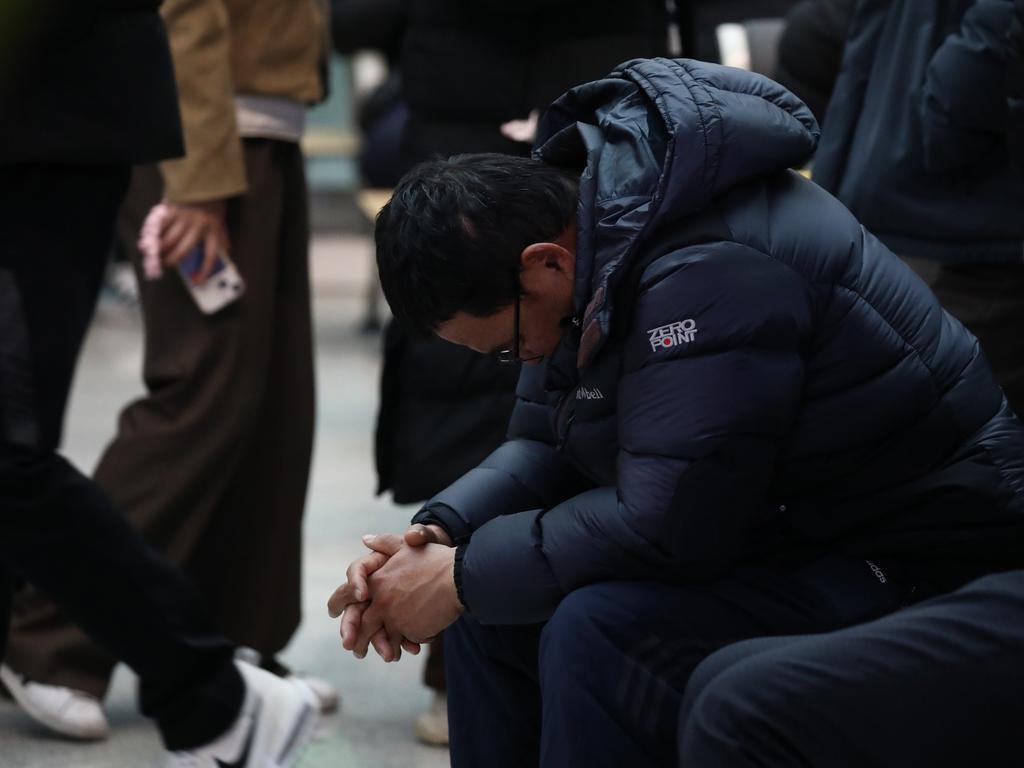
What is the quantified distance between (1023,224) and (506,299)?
982mm

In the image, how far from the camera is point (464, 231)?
1780 millimetres

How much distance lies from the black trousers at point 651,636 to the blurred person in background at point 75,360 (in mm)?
660

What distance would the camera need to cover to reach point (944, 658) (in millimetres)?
1555

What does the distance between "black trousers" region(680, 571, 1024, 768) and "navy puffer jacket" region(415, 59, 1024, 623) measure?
215 millimetres

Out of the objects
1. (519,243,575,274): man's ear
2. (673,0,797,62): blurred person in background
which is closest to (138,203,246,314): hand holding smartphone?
(673,0,797,62): blurred person in background

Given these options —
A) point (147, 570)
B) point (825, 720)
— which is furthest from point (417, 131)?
point (825, 720)

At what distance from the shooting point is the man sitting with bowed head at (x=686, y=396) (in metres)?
1.71

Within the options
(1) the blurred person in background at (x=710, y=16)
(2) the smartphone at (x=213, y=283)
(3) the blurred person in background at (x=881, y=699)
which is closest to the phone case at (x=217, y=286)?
(2) the smartphone at (x=213, y=283)

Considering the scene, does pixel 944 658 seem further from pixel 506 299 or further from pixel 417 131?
pixel 417 131

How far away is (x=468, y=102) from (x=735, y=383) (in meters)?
1.23

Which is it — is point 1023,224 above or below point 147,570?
above

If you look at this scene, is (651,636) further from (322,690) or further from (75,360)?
(322,690)

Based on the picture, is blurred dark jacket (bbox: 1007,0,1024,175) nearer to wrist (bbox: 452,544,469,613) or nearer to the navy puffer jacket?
the navy puffer jacket

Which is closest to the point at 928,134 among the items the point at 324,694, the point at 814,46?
the point at 814,46
